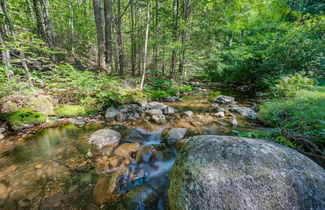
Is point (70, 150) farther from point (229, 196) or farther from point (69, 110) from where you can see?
point (229, 196)

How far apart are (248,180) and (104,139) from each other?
130 inches

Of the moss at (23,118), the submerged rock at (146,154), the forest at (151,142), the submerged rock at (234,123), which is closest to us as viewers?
the forest at (151,142)

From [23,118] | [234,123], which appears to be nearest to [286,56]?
[234,123]

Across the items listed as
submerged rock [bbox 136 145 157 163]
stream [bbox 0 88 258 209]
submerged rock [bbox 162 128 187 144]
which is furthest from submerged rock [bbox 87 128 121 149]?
submerged rock [bbox 162 128 187 144]

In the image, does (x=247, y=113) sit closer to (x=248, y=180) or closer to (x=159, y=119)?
(x=159, y=119)

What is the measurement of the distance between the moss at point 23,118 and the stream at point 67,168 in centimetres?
49

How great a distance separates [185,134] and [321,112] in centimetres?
294

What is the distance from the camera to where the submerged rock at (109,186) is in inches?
84.9

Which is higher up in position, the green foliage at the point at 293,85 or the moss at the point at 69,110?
the green foliage at the point at 293,85

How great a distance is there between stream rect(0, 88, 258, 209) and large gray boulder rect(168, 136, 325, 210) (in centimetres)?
91

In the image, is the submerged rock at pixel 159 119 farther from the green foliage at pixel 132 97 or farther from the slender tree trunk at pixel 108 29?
the slender tree trunk at pixel 108 29

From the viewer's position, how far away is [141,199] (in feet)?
6.87

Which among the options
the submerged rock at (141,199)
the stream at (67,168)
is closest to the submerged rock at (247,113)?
the stream at (67,168)

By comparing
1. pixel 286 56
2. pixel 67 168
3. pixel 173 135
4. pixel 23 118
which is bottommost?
pixel 67 168
